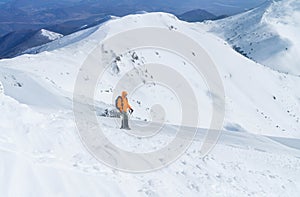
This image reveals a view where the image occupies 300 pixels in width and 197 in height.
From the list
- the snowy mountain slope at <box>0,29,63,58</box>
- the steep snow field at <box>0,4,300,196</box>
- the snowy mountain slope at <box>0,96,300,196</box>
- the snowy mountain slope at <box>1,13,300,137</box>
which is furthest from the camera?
the snowy mountain slope at <box>0,29,63,58</box>

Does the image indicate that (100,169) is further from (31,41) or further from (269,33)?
(31,41)

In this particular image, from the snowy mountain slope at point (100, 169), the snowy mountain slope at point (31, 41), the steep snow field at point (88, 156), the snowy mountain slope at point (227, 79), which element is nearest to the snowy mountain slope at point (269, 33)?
the snowy mountain slope at point (227, 79)

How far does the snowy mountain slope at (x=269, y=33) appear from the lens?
2071 inches

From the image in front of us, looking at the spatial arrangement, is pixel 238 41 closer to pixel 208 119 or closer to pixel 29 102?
pixel 208 119

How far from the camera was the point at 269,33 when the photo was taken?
5819 cm

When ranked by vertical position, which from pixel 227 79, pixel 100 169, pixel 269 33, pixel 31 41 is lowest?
pixel 31 41

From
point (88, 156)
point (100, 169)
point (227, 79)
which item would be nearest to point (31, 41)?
point (227, 79)

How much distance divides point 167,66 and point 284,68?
77.2 feet

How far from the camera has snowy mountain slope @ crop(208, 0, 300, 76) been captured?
52.6m

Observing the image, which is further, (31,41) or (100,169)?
(31,41)

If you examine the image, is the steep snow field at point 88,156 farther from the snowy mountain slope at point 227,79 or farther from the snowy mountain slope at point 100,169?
the snowy mountain slope at point 227,79

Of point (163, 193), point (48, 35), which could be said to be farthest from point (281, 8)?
point (48, 35)

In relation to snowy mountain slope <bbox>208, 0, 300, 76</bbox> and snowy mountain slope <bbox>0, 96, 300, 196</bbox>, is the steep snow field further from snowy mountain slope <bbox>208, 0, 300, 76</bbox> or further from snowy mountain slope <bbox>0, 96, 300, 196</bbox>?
snowy mountain slope <bbox>208, 0, 300, 76</bbox>

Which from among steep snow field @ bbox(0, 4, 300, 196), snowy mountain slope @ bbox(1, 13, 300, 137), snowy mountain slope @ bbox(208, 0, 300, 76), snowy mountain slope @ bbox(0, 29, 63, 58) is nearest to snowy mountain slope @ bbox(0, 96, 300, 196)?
steep snow field @ bbox(0, 4, 300, 196)
